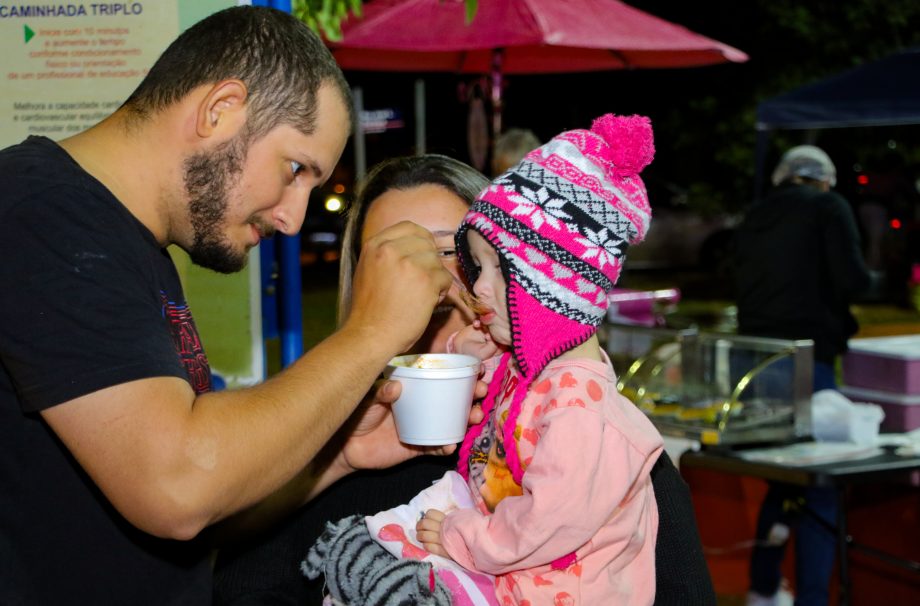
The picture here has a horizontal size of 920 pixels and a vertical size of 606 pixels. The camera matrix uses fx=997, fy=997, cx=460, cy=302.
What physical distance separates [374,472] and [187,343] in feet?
2.37

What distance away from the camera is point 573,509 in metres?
2.02

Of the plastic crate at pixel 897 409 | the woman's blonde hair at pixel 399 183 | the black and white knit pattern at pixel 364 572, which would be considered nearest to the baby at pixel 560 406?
the black and white knit pattern at pixel 364 572

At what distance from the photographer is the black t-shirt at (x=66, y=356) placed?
1.55 metres

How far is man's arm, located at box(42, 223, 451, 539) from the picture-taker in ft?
5.03

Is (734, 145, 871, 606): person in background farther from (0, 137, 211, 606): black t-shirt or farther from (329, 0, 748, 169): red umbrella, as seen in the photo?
(0, 137, 211, 606): black t-shirt

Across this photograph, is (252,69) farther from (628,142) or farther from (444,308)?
(444,308)

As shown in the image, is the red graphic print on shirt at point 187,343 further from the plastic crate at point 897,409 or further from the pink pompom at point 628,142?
the plastic crate at point 897,409


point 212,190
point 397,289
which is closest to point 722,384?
point 397,289

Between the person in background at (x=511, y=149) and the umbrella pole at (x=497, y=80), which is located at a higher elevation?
the umbrella pole at (x=497, y=80)

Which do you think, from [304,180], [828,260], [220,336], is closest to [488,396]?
[304,180]

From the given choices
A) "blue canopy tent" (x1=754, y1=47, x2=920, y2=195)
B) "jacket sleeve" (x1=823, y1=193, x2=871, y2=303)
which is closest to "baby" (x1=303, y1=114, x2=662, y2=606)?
"jacket sleeve" (x1=823, y1=193, x2=871, y2=303)

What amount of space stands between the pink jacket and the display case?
116 inches

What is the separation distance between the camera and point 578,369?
2.19 m

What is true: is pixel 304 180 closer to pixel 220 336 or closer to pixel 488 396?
pixel 488 396
